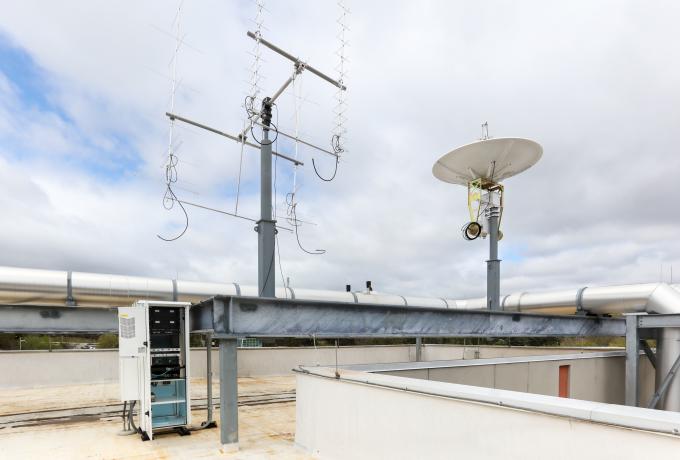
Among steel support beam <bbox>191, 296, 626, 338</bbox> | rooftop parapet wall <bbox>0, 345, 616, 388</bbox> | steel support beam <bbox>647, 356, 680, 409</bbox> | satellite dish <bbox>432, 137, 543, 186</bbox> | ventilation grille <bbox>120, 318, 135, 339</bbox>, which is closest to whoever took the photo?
steel support beam <bbox>191, 296, 626, 338</bbox>

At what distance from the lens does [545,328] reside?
11297 millimetres

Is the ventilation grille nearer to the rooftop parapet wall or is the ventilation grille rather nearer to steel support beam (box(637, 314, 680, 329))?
the rooftop parapet wall

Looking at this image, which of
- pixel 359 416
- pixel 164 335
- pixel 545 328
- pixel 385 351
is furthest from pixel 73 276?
pixel 385 351

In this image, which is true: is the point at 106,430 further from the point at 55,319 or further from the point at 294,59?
the point at 294,59

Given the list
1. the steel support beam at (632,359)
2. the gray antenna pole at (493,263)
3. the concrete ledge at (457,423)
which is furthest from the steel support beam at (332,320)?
the steel support beam at (632,359)

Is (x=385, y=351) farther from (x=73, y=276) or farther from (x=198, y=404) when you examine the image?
(x=73, y=276)

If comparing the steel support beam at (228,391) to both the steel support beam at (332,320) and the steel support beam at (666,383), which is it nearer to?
the steel support beam at (332,320)

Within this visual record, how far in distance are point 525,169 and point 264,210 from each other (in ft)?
25.5

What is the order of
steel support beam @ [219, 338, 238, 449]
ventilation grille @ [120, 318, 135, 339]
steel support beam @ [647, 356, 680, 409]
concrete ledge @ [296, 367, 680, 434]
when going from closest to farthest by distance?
1. concrete ledge @ [296, 367, 680, 434]
2. steel support beam @ [219, 338, 238, 449]
3. ventilation grille @ [120, 318, 135, 339]
4. steel support beam @ [647, 356, 680, 409]

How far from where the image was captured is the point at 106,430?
28.3 ft

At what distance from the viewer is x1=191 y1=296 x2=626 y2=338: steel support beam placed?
684 centimetres

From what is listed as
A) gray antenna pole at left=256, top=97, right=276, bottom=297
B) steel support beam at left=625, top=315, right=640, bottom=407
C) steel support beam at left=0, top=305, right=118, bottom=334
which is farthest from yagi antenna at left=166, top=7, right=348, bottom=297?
steel support beam at left=625, top=315, right=640, bottom=407

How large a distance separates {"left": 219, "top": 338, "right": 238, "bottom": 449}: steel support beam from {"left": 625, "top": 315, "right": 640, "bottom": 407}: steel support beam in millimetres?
10035

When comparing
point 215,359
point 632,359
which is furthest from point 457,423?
point 215,359
